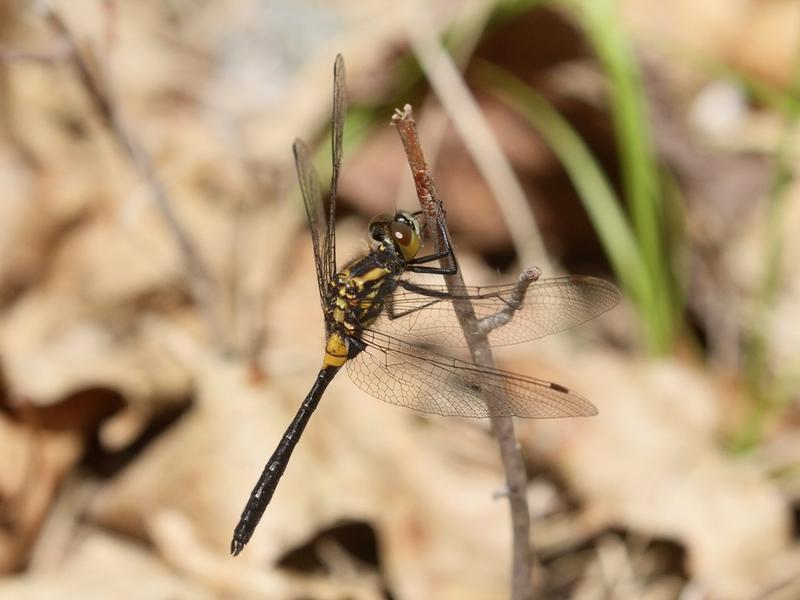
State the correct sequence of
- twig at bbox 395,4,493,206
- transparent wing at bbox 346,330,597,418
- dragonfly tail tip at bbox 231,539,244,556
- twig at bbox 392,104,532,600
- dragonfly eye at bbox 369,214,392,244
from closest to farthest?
1. twig at bbox 392,104,532,600
2. transparent wing at bbox 346,330,597,418
3. dragonfly tail tip at bbox 231,539,244,556
4. dragonfly eye at bbox 369,214,392,244
5. twig at bbox 395,4,493,206

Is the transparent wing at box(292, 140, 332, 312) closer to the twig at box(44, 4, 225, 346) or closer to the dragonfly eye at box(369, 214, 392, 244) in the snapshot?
the dragonfly eye at box(369, 214, 392, 244)

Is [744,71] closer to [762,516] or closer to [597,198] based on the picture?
[597,198]

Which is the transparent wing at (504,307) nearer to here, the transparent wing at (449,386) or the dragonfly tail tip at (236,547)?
the transparent wing at (449,386)

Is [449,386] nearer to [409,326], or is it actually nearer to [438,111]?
[409,326]

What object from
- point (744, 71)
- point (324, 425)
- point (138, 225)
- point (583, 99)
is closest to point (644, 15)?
point (744, 71)

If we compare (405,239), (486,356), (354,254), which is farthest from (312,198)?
(486,356)

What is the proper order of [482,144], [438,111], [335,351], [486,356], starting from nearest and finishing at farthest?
[486,356], [335,351], [482,144], [438,111]

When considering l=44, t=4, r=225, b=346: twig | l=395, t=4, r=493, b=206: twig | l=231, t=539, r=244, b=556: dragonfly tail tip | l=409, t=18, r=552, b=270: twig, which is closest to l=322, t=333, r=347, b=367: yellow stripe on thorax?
l=231, t=539, r=244, b=556: dragonfly tail tip
